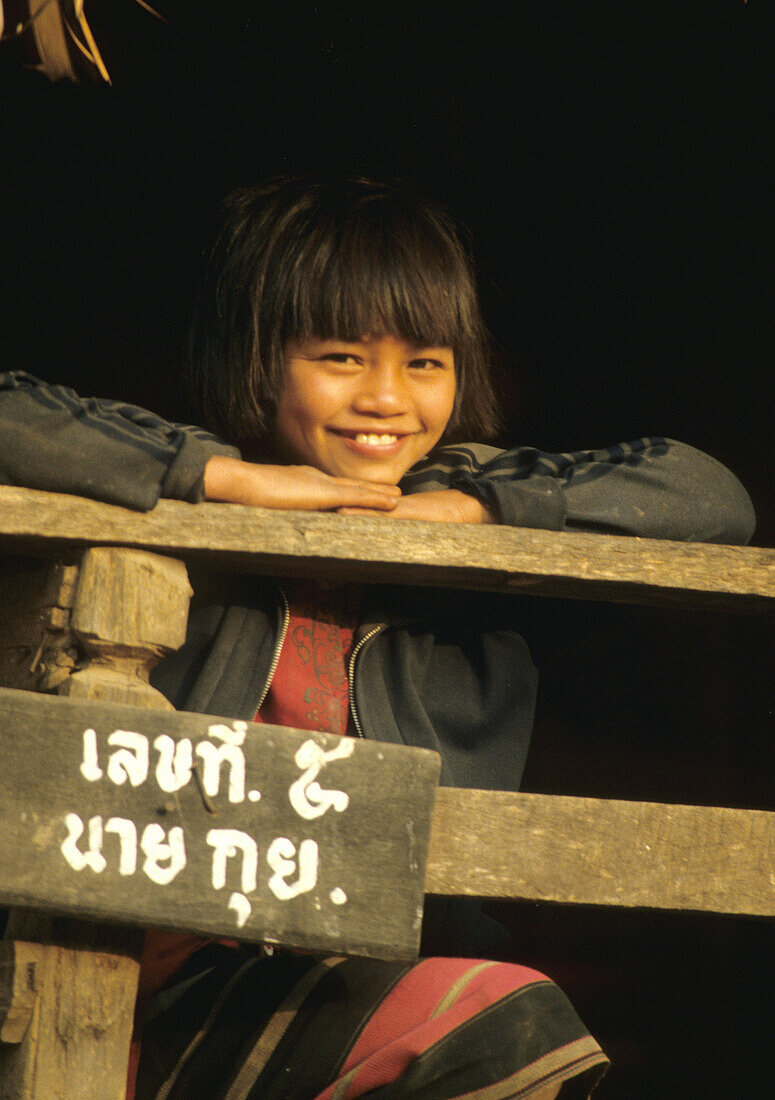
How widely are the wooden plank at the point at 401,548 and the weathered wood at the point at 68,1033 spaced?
0.49 metres

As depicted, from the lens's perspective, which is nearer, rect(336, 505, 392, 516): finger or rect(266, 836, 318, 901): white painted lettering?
rect(266, 836, 318, 901): white painted lettering

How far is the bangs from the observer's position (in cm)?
208

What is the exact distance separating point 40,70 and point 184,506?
97 centimetres

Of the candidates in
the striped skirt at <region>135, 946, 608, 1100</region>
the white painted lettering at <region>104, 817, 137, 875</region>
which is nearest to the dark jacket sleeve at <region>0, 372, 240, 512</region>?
the white painted lettering at <region>104, 817, 137, 875</region>

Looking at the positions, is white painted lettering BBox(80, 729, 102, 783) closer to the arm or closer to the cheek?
the arm

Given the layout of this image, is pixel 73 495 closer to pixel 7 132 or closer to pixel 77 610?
pixel 77 610

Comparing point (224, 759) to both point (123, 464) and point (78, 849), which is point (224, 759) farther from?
point (123, 464)

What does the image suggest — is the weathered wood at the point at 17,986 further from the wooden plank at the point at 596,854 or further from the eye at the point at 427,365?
the eye at the point at 427,365

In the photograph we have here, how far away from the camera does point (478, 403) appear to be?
233cm

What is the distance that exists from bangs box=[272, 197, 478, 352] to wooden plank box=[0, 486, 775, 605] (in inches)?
21.8

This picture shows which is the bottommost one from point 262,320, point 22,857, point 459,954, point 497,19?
point 459,954

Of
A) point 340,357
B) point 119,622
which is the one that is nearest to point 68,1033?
point 119,622

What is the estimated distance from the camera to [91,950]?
4.92 feet

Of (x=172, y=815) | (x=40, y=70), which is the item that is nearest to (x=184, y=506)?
→ (x=172, y=815)
